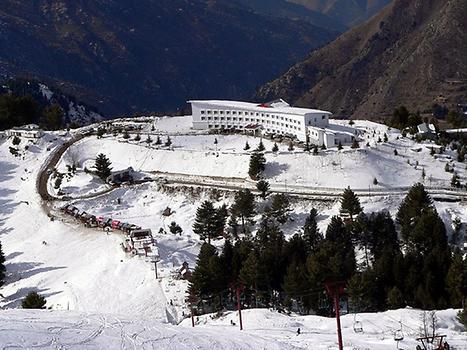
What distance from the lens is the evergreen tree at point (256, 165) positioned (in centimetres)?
7100

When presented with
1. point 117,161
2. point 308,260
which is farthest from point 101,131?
point 308,260

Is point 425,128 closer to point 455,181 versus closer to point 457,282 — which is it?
point 455,181

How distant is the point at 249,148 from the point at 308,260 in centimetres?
3482

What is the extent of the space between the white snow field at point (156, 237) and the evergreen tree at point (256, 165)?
1358 millimetres

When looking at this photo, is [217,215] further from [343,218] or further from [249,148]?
[249,148]

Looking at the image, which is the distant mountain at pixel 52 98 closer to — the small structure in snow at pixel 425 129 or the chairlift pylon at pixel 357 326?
the small structure in snow at pixel 425 129

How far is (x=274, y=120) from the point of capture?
87.8 metres

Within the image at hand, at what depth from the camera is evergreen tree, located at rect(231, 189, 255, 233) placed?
2397 inches

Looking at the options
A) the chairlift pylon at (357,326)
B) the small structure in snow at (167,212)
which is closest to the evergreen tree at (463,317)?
the chairlift pylon at (357,326)

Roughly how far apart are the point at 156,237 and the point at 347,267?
20.7m

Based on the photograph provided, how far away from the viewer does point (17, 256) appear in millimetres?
61656

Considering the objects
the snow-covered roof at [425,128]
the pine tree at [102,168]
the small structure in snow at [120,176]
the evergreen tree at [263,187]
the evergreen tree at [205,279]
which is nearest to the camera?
the evergreen tree at [205,279]

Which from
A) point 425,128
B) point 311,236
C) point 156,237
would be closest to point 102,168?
point 156,237

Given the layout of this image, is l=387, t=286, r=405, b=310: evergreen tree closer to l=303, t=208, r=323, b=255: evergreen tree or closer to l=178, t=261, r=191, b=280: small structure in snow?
l=303, t=208, r=323, b=255: evergreen tree
